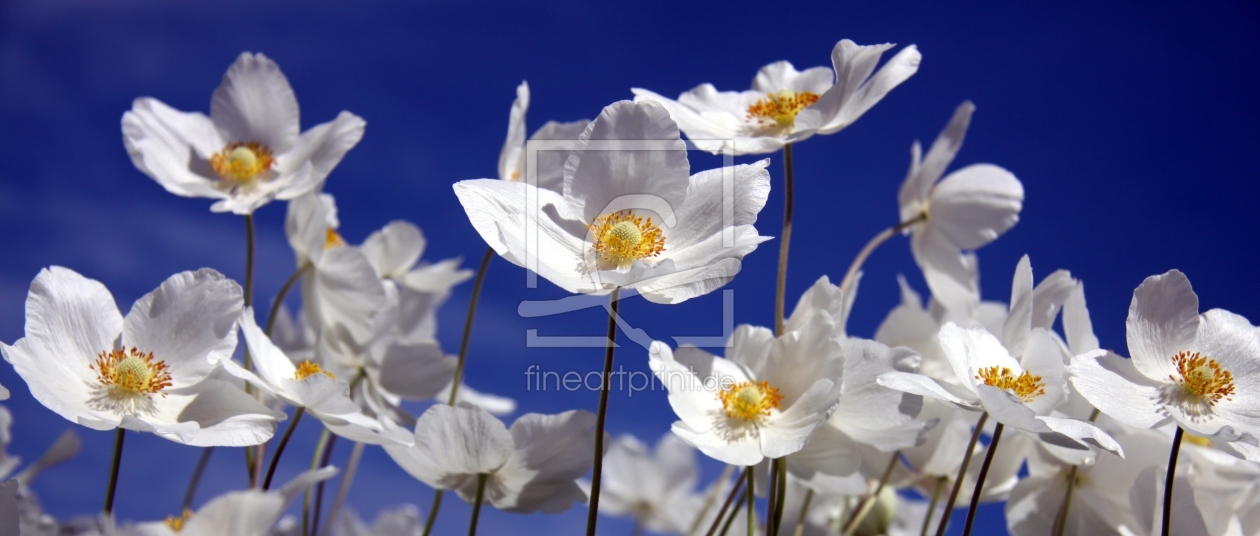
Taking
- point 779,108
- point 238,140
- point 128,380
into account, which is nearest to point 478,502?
point 128,380

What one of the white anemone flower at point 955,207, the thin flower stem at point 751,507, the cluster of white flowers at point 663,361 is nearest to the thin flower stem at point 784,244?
the cluster of white flowers at point 663,361

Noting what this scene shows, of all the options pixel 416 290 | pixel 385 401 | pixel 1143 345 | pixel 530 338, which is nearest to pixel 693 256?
pixel 530 338

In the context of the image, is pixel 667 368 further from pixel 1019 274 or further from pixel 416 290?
pixel 416 290

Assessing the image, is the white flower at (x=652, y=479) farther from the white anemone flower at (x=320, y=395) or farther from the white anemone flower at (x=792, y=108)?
the white anemone flower at (x=320, y=395)

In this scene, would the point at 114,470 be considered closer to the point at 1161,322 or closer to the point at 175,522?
the point at 175,522

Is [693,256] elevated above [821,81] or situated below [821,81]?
below
